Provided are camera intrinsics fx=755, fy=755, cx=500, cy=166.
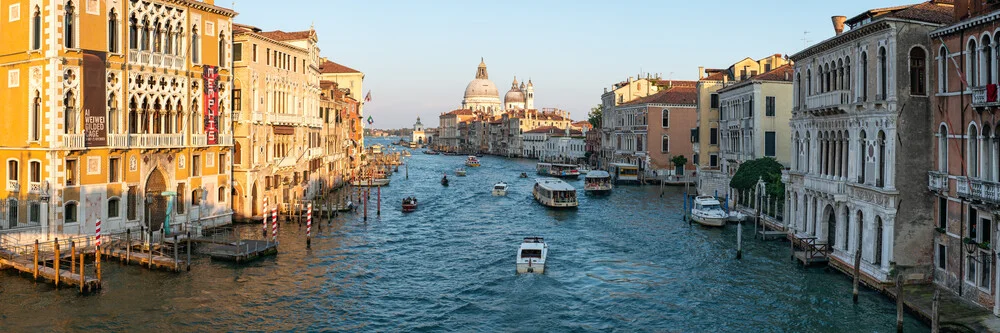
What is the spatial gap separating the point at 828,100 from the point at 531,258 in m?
11.7

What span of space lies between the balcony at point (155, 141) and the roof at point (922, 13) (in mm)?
25603

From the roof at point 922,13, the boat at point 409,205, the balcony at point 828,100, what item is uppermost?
the roof at point 922,13

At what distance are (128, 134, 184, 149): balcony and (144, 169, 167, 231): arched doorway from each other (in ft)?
3.84

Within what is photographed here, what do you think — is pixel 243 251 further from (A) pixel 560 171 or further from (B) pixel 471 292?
(A) pixel 560 171

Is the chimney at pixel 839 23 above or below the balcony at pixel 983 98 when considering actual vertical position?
above

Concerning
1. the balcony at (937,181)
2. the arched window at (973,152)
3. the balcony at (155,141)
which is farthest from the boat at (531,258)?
the balcony at (155,141)

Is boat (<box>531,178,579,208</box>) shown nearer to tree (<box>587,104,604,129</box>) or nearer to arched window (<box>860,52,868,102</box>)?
arched window (<box>860,52,868,102</box>)

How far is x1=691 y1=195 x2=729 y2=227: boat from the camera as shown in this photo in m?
37.9

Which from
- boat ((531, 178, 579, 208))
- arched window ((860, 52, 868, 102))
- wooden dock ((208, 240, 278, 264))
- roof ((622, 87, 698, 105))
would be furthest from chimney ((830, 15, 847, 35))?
roof ((622, 87, 698, 105))

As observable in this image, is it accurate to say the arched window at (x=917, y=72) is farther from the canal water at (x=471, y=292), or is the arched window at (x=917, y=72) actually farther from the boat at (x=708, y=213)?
the boat at (x=708, y=213)

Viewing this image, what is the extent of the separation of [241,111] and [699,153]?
3444cm

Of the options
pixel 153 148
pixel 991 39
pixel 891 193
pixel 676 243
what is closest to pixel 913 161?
pixel 891 193

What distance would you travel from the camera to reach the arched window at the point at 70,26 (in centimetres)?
2617

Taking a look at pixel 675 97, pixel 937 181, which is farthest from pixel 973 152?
pixel 675 97
